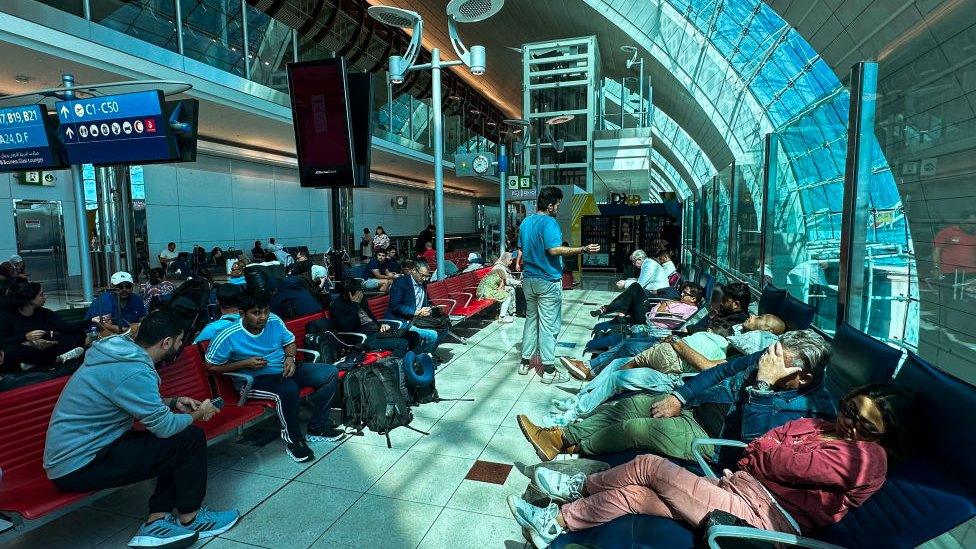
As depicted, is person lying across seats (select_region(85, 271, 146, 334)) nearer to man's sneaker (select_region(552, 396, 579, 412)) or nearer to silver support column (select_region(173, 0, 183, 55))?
man's sneaker (select_region(552, 396, 579, 412))

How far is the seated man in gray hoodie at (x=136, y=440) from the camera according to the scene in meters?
2.38

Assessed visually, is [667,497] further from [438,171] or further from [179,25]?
[179,25]

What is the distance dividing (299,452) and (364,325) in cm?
200

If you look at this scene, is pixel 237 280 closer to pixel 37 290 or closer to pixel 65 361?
pixel 37 290

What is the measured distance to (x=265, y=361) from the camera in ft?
11.8

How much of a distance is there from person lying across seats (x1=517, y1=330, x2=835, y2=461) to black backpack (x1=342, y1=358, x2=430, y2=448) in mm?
1147

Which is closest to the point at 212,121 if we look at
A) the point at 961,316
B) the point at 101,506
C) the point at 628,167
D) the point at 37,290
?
the point at 37,290

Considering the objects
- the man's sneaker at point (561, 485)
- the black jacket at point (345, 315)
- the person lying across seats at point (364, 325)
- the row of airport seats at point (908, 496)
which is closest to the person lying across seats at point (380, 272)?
the person lying across seats at point (364, 325)

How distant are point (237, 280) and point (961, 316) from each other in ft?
26.3

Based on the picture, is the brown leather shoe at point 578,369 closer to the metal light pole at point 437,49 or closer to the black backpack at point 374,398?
the black backpack at point 374,398

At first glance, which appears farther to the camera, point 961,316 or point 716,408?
point 716,408

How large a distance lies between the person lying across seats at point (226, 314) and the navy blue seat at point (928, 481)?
377cm

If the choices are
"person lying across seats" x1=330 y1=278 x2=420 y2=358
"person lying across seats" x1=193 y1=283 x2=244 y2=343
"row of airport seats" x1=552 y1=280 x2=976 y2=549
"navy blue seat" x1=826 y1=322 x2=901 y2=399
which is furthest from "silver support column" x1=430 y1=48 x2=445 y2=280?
"row of airport seats" x1=552 y1=280 x2=976 y2=549

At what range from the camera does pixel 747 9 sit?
15.5 metres
